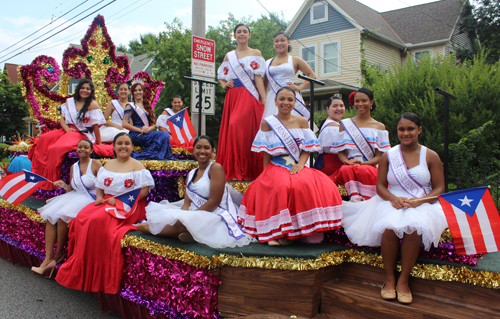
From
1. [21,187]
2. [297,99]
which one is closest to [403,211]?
[297,99]

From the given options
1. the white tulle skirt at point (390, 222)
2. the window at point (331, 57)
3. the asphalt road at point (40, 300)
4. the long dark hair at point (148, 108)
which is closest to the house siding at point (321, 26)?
the window at point (331, 57)

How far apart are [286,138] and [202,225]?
1.09 meters

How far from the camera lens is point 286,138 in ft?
11.8

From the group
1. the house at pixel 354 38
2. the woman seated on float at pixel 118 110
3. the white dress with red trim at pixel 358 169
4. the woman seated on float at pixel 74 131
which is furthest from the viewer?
the house at pixel 354 38

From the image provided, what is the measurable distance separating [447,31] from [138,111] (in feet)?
54.3

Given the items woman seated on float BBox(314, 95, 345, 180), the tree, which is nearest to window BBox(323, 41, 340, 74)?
woman seated on float BBox(314, 95, 345, 180)

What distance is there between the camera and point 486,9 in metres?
18.0

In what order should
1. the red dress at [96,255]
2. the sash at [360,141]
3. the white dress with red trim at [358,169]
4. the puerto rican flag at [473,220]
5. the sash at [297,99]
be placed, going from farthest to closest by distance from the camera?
the sash at [297,99], the sash at [360,141], the white dress with red trim at [358,169], the red dress at [96,255], the puerto rican flag at [473,220]

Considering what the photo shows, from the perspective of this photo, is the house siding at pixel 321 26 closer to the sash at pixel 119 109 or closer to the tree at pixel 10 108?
the sash at pixel 119 109

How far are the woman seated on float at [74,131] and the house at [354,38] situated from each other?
12.5 meters

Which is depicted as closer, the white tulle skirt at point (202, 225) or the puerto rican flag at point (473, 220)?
the puerto rican flag at point (473, 220)

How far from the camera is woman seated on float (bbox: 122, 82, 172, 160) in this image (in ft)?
19.9

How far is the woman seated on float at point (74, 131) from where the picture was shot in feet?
17.9

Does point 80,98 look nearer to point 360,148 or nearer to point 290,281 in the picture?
point 360,148
